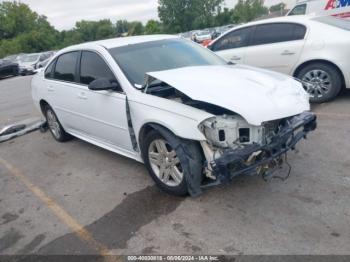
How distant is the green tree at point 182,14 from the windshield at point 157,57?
239 ft

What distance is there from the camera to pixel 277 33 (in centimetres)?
661

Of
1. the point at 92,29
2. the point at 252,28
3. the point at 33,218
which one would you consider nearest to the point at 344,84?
the point at 252,28

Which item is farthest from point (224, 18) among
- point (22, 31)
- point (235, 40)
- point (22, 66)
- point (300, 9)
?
point (235, 40)

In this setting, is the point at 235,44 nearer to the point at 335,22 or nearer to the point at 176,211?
the point at 335,22

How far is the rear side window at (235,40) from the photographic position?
277 inches

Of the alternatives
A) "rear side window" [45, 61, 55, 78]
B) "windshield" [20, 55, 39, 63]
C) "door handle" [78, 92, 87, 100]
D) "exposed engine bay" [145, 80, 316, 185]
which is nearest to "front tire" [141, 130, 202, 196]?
"exposed engine bay" [145, 80, 316, 185]

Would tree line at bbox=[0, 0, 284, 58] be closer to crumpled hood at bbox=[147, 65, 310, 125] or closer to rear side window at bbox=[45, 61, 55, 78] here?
rear side window at bbox=[45, 61, 55, 78]

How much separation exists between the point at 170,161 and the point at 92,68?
187 cm

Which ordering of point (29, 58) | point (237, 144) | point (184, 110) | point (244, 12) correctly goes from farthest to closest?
point (244, 12) → point (29, 58) → point (184, 110) → point (237, 144)

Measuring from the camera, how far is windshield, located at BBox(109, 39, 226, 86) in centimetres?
419

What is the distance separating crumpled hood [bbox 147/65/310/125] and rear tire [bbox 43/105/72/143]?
9.40ft

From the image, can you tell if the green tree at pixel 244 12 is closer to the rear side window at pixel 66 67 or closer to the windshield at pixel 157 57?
the rear side window at pixel 66 67

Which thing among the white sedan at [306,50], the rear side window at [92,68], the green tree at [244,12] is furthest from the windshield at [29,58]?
the green tree at [244,12]

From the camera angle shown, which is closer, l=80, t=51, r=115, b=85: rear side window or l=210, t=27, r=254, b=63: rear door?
l=80, t=51, r=115, b=85: rear side window
